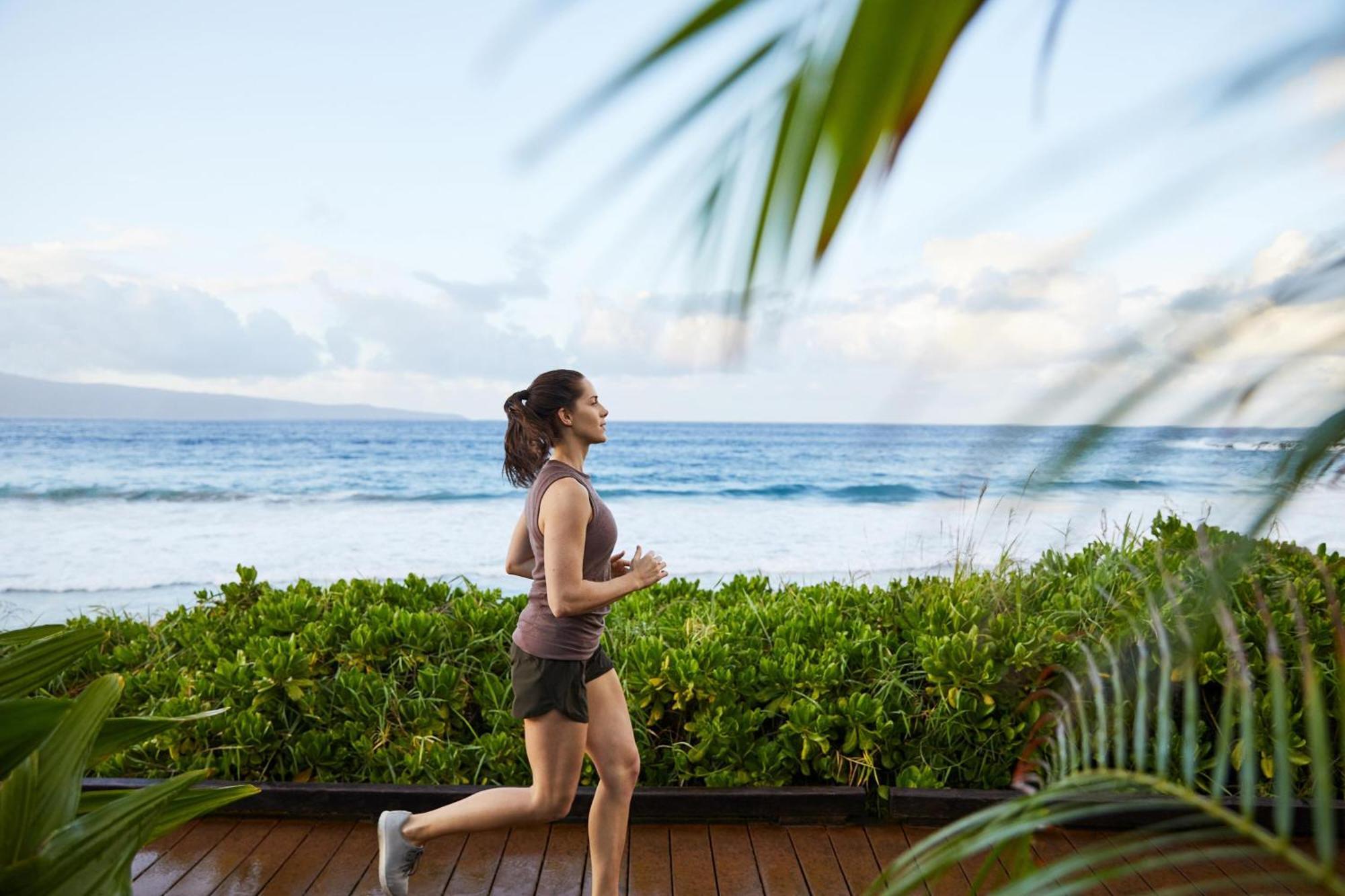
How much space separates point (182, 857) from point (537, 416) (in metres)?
2.10

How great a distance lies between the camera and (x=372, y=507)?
79.9 feet

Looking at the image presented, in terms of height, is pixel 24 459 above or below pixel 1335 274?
below

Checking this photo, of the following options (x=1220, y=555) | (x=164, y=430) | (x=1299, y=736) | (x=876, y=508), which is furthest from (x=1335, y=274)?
(x=164, y=430)

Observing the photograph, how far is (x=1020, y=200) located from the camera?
1.10 feet

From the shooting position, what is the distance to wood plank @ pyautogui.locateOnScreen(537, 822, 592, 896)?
3.25 m

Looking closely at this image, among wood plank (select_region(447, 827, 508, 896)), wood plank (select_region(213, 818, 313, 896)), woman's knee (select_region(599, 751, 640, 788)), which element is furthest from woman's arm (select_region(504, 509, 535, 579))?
wood plank (select_region(213, 818, 313, 896))

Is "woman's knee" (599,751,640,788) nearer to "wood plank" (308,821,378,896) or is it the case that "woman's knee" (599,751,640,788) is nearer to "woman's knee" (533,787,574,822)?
"woman's knee" (533,787,574,822)

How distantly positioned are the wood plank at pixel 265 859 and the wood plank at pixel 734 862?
1.53m

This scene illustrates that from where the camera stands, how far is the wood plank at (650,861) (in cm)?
325

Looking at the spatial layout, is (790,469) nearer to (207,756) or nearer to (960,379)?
(207,756)

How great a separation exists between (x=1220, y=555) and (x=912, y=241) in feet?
1.00

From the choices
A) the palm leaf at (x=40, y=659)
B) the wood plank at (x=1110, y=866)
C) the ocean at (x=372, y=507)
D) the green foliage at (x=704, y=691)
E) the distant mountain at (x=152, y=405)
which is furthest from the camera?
the distant mountain at (x=152, y=405)

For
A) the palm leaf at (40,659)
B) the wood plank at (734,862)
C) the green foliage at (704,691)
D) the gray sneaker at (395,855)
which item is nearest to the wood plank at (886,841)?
the green foliage at (704,691)

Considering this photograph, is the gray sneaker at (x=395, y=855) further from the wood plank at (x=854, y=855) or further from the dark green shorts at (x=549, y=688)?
the wood plank at (x=854, y=855)
